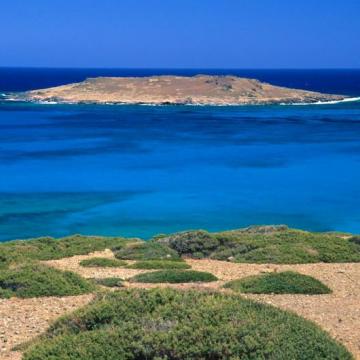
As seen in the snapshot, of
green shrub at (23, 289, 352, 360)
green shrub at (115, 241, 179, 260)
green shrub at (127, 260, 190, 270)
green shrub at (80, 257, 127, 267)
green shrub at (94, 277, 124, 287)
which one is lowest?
green shrub at (115, 241, 179, 260)

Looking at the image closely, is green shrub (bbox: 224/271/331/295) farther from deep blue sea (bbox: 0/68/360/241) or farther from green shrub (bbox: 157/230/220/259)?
deep blue sea (bbox: 0/68/360/241)

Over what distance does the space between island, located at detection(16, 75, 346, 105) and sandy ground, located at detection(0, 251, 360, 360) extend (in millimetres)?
92917

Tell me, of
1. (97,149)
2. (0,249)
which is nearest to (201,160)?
(97,149)

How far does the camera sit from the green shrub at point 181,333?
7.84 metres

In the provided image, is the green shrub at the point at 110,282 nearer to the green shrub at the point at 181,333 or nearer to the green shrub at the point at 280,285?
the green shrub at the point at 280,285

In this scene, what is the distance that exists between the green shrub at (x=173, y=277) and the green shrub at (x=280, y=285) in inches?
38.9

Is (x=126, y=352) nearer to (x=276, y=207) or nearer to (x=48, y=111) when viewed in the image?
(x=276, y=207)

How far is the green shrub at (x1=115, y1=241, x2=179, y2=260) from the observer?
18750 millimetres

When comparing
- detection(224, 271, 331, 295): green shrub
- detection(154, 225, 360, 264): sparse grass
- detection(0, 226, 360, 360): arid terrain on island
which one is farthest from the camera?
detection(154, 225, 360, 264): sparse grass

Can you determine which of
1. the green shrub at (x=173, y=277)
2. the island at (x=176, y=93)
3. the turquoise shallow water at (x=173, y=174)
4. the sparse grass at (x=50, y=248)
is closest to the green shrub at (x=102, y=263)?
the sparse grass at (x=50, y=248)

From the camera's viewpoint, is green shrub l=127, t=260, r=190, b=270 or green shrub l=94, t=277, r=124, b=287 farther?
green shrub l=127, t=260, r=190, b=270

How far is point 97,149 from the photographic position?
5741 centimetres

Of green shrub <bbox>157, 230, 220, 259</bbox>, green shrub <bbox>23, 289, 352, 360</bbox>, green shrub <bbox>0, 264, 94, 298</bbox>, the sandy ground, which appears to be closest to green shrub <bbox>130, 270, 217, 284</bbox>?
the sandy ground

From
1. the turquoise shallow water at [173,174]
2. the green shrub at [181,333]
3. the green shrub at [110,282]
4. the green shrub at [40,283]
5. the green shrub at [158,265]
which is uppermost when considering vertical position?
the green shrub at [181,333]
